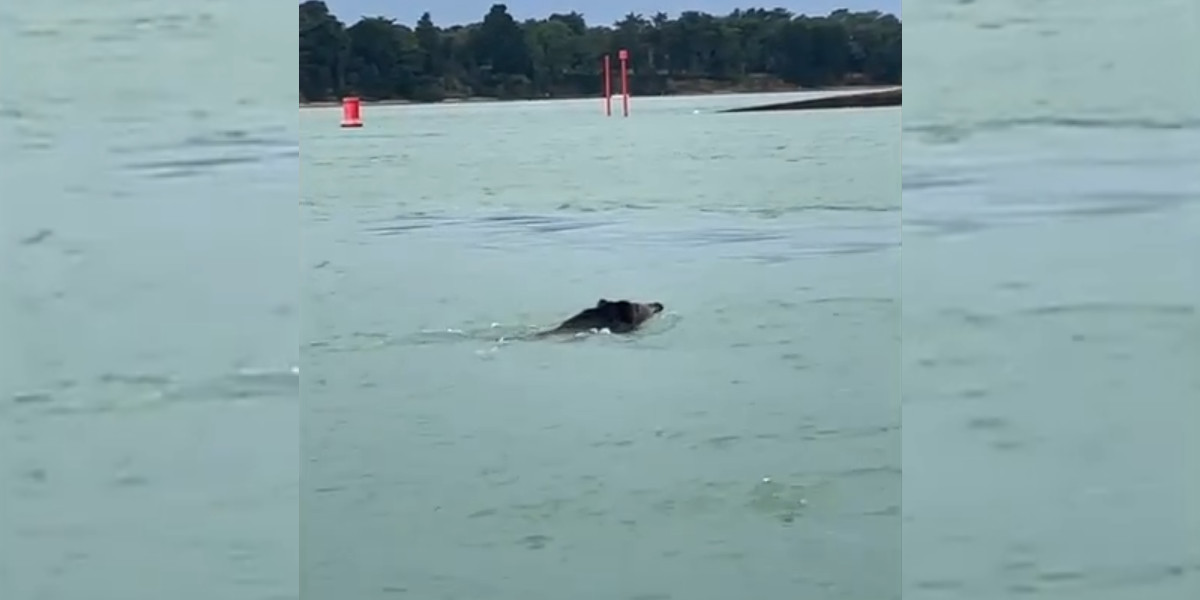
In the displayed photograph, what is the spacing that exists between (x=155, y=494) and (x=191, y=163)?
97 cm

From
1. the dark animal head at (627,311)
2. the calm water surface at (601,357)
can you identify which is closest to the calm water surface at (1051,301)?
the calm water surface at (601,357)

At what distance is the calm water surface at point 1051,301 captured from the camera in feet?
13.1

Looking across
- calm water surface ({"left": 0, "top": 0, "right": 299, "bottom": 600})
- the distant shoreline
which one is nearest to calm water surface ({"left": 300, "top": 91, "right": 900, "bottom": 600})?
the distant shoreline

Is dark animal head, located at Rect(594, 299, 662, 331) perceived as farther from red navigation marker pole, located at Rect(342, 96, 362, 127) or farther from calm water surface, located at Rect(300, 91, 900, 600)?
red navigation marker pole, located at Rect(342, 96, 362, 127)

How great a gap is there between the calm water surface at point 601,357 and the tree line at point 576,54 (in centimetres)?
7

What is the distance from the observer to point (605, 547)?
415 cm

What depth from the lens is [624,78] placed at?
167 inches

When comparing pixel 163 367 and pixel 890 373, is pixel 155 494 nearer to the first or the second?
pixel 163 367

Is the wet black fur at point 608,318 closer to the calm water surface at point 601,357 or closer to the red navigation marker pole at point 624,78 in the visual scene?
the calm water surface at point 601,357

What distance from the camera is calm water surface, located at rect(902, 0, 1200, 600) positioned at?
3986 millimetres

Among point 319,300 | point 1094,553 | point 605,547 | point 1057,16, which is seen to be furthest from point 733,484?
point 1057,16

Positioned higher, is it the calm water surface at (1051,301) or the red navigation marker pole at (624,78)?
the red navigation marker pole at (624,78)

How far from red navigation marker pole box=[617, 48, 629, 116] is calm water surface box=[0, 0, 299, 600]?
3.15ft

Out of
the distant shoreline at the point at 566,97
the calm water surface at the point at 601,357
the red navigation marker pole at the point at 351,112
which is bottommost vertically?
the calm water surface at the point at 601,357
